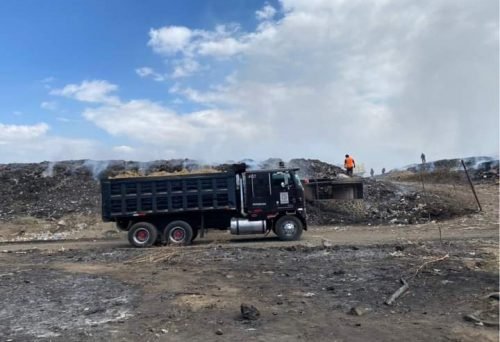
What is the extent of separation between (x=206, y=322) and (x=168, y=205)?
36.2ft

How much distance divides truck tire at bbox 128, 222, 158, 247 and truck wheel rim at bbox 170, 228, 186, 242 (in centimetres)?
57

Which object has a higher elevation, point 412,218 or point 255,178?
point 255,178

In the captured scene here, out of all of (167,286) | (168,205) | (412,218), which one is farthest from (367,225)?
(167,286)

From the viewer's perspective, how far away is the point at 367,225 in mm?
23516

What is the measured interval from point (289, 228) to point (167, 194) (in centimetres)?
424

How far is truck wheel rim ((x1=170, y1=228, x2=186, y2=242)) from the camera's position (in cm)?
1836

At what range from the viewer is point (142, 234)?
1828 cm

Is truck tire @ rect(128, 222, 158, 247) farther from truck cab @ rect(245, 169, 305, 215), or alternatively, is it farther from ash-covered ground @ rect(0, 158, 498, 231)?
ash-covered ground @ rect(0, 158, 498, 231)

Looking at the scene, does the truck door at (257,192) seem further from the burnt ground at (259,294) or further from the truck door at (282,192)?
the burnt ground at (259,294)

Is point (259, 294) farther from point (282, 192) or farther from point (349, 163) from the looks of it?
point (349, 163)

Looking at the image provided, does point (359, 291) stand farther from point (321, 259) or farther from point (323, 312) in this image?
point (321, 259)

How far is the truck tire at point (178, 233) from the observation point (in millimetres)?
18266

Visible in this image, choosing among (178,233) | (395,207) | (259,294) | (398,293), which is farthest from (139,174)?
(398,293)

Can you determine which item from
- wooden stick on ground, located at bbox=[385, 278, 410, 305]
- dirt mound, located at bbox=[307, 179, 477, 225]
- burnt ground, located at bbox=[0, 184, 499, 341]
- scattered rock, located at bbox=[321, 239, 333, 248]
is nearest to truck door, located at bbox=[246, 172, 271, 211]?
scattered rock, located at bbox=[321, 239, 333, 248]
